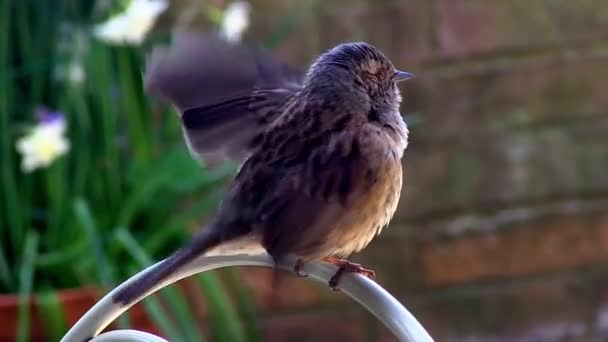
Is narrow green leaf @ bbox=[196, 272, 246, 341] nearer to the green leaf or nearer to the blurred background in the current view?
the blurred background

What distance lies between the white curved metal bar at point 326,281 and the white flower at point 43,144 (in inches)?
33.5

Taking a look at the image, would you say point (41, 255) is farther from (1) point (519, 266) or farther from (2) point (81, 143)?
(1) point (519, 266)

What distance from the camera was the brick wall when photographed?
2.12 meters

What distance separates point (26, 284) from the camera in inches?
65.0

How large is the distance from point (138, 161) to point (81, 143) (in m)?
0.11

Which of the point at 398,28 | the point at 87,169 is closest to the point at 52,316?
the point at 87,169

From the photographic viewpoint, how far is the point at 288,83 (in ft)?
3.92

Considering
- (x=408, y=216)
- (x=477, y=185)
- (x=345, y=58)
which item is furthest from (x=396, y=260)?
(x=345, y=58)

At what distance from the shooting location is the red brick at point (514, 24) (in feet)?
6.97

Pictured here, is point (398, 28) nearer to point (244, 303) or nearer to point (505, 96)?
point (505, 96)

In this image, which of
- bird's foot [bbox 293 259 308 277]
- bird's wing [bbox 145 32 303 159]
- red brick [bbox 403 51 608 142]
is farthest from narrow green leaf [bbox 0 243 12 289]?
bird's foot [bbox 293 259 308 277]

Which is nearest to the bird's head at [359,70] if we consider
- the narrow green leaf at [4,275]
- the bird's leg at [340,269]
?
the bird's leg at [340,269]

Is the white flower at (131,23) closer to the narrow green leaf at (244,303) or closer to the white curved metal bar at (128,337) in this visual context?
the narrow green leaf at (244,303)

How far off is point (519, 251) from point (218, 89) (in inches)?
48.2
